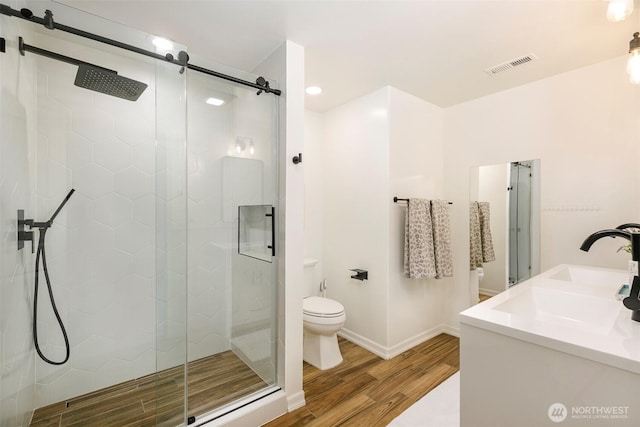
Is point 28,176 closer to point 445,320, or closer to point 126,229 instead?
point 126,229

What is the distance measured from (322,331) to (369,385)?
505mm

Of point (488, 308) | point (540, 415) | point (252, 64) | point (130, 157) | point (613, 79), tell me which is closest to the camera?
point (540, 415)

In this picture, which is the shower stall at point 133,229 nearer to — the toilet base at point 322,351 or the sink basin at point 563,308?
the toilet base at point 322,351

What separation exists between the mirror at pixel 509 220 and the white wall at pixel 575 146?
65 millimetres

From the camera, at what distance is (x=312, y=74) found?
2.35m

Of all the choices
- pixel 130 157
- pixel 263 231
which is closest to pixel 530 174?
pixel 263 231

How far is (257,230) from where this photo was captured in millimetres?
2021

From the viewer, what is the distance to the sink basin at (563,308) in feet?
4.18

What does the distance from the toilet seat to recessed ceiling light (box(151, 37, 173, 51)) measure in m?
1.89

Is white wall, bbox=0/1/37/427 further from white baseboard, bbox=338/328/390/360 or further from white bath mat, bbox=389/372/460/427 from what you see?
white baseboard, bbox=338/328/390/360

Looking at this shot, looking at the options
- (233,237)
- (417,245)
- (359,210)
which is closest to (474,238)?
(417,245)

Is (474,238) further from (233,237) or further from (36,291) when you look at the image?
(36,291)

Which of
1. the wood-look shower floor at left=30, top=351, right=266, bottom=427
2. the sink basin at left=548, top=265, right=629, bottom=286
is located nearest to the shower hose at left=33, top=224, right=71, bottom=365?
the wood-look shower floor at left=30, top=351, right=266, bottom=427

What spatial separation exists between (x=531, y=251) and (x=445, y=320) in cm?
113
